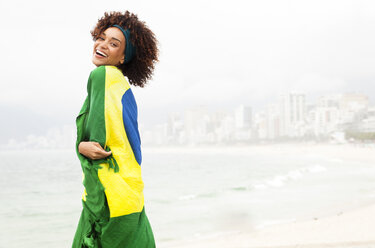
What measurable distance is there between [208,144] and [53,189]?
10685 centimetres

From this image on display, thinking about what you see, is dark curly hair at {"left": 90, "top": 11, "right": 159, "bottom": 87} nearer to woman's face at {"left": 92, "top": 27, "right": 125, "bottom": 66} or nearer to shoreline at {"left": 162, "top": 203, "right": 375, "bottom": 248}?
woman's face at {"left": 92, "top": 27, "right": 125, "bottom": 66}

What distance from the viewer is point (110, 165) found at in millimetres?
1868

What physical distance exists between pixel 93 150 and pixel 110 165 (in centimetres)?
11

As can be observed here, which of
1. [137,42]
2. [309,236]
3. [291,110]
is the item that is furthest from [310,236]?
[291,110]

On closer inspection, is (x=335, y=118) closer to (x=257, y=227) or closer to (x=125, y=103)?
(x=257, y=227)

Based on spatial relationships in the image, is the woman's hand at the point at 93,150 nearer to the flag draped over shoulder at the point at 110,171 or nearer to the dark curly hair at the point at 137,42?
the flag draped over shoulder at the point at 110,171

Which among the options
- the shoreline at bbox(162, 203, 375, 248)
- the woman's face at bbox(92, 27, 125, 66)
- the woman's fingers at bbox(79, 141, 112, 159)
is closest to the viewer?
the woman's fingers at bbox(79, 141, 112, 159)

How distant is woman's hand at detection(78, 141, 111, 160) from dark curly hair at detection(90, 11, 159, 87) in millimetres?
555

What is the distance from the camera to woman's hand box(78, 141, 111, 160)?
6.05ft

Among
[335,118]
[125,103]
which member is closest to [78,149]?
[125,103]

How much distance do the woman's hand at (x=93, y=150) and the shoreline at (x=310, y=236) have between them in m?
3.86

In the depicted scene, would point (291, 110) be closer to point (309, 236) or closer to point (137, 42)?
point (309, 236)

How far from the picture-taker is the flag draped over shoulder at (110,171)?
186cm

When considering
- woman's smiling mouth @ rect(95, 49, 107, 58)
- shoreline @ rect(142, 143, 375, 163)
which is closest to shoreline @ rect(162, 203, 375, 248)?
woman's smiling mouth @ rect(95, 49, 107, 58)
